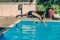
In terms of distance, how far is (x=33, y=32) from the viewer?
47.4ft

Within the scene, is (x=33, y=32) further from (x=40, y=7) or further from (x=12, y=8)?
(x=12, y=8)

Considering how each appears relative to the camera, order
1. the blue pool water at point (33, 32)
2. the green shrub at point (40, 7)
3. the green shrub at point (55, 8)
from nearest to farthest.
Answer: the blue pool water at point (33, 32) < the green shrub at point (40, 7) < the green shrub at point (55, 8)

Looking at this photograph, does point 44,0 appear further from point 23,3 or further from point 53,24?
point 53,24

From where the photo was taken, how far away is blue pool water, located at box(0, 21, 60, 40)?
1268 centimetres

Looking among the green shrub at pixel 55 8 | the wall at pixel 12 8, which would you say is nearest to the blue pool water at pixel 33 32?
the wall at pixel 12 8

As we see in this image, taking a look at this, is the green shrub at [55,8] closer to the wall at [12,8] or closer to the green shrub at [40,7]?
the green shrub at [40,7]

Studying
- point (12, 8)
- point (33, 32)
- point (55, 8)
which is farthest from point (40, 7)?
point (33, 32)

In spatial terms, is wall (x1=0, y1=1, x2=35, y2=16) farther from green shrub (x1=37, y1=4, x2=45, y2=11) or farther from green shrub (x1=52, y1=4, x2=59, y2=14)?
green shrub (x1=52, y1=4, x2=59, y2=14)

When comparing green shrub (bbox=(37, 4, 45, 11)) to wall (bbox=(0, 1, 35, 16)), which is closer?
green shrub (bbox=(37, 4, 45, 11))

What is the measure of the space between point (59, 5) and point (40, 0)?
2.39 meters

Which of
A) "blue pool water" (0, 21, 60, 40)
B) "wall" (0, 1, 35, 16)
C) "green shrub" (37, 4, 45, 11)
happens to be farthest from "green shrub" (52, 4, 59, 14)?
"blue pool water" (0, 21, 60, 40)

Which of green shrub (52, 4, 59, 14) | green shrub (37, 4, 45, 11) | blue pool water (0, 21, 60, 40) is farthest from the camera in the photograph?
green shrub (52, 4, 59, 14)

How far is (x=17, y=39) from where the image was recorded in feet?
40.1

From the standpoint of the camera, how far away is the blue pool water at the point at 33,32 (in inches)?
499
